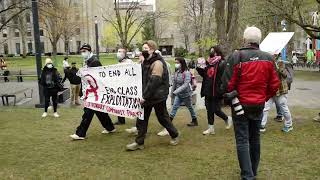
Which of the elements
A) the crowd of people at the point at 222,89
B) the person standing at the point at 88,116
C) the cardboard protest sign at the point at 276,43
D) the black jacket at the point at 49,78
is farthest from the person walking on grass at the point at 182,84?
the black jacket at the point at 49,78

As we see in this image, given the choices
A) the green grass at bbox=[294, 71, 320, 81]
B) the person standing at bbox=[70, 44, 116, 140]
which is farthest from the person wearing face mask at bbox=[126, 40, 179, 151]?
the green grass at bbox=[294, 71, 320, 81]

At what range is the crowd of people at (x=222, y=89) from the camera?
17.5ft

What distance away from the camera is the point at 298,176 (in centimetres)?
598

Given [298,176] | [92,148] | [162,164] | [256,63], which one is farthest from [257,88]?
[92,148]

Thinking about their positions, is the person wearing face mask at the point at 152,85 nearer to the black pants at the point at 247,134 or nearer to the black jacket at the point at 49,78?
the black pants at the point at 247,134

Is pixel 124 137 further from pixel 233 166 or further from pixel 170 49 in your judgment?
pixel 170 49

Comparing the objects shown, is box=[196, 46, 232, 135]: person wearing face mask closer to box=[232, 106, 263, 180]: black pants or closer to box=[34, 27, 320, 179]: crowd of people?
box=[34, 27, 320, 179]: crowd of people

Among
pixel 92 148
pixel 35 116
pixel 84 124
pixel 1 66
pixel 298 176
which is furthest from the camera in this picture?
pixel 1 66

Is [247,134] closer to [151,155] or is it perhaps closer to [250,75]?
[250,75]

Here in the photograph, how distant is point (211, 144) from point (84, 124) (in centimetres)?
258

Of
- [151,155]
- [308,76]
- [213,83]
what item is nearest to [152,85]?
[151,155]

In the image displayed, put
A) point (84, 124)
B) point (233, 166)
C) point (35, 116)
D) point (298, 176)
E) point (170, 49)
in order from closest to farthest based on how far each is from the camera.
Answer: point (298, 176) → point (233, 166) → point (84, 124) → point (35, 116) → point (170, 49)

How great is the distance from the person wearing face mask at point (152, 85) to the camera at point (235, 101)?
6.85 ft

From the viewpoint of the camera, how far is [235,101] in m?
5.34
